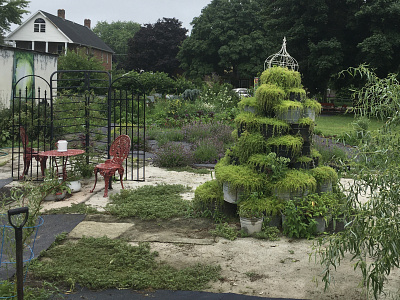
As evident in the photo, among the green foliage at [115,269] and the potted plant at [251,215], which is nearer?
the green foliage at [115,269]

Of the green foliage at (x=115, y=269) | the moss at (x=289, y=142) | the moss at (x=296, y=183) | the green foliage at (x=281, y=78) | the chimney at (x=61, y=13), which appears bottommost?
the green foliage at (x=115, y=269)

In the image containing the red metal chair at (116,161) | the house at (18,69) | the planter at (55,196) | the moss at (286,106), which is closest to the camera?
the moss at (286,106)

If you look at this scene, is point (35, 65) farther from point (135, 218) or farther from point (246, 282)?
point (246, 282)

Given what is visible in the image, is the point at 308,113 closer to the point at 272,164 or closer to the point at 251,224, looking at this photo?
the point at 272,164

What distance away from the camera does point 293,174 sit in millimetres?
6590

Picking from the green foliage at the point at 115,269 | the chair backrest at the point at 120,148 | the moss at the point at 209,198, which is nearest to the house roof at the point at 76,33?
the chair backrest at the point at 120,148

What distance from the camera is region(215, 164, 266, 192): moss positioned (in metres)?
6.53

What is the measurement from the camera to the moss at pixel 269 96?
6840 mm

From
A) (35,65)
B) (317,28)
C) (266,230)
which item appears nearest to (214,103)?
(35,65)

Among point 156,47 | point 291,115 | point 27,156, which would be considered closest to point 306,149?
point 291,115

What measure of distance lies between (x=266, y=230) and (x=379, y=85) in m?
3.02

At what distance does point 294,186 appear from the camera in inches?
250

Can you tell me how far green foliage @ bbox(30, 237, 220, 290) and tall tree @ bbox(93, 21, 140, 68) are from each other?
75367 millimetres

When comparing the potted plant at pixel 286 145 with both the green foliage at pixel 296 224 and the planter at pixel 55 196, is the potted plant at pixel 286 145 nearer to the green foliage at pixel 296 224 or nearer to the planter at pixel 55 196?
the green foliage at pixel 296 224
